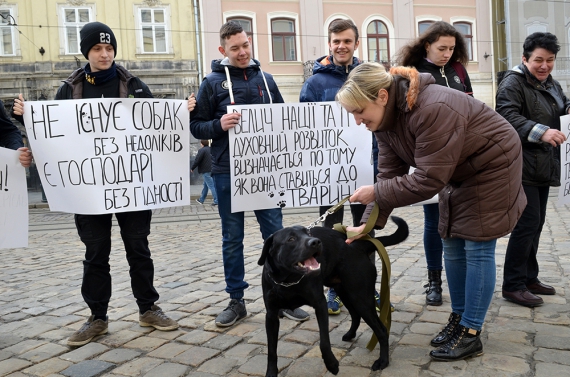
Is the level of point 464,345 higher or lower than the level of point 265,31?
lower

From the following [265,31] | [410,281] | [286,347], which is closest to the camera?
[286,347]

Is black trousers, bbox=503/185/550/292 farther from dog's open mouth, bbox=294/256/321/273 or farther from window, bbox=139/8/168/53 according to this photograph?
window, bbox=139/8/168/53

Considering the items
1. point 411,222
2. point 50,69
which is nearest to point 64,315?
point 411,222

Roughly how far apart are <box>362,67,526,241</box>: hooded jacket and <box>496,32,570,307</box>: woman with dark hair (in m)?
1.01

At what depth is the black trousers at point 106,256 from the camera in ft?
13.0

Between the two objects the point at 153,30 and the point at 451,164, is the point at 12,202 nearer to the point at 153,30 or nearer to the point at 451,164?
the point at 451,164

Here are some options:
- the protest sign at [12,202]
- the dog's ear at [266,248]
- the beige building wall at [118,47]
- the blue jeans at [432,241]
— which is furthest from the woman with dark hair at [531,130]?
the beige building wall at [118,47]

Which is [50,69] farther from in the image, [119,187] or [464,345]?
[464,345]

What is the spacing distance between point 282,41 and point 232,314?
23357 mm

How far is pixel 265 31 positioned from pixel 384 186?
78.6 feet

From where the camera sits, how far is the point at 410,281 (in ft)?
16.8

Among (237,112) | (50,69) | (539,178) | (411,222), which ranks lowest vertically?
(411,222)

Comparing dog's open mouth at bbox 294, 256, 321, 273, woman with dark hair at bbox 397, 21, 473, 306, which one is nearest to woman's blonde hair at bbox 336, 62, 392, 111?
dog's open mouth at bbox 294, 256, 321, 273

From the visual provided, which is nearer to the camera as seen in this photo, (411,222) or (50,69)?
(411,222)
